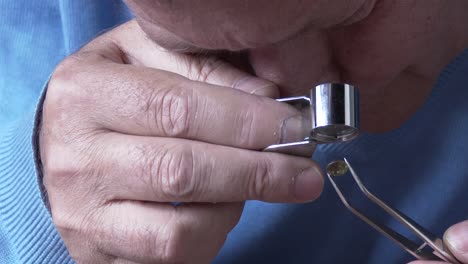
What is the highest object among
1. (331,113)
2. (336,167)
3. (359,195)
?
(331,113)

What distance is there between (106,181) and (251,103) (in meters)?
0.19

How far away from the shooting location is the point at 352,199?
0.87 metres

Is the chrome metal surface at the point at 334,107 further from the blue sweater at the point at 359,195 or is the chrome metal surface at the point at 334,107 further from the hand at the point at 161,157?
the blue sweater at the point at 359,195

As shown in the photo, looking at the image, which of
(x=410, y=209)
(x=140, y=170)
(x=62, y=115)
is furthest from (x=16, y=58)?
(x=410, y=209)

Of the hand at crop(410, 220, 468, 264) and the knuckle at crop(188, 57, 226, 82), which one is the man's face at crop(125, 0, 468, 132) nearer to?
the knuckle at crop(188, 57, 226, 82)

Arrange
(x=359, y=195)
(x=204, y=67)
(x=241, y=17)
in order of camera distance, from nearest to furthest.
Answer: (x=241, y=17), (x=204, y=67), (x=359, y=195)

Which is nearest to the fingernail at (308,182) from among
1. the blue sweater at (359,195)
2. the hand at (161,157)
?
the hand at (161,157)

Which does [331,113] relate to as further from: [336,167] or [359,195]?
[359,195]

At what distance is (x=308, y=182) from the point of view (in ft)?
1.95

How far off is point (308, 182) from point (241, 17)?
0.21 metres

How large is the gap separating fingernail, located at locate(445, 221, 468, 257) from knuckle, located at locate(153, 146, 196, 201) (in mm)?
261

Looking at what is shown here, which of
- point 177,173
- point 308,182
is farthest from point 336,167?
point 177,173

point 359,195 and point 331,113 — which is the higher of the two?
point 331,113

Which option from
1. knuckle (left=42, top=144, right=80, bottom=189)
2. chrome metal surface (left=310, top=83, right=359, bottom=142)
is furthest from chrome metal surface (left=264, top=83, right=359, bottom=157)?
knuckle (left=42, top=144, right=80, bottom=189)
